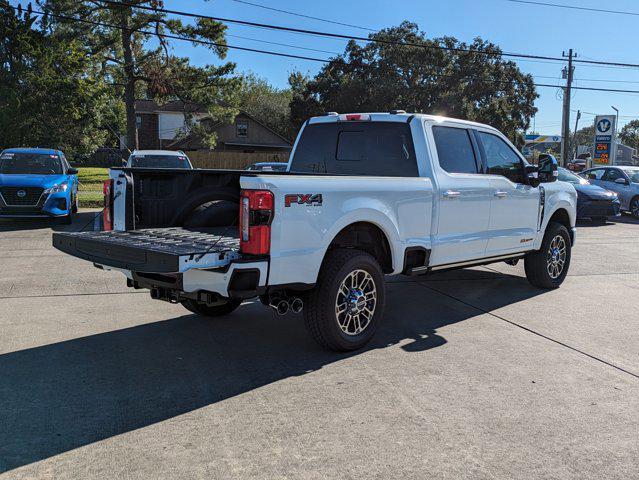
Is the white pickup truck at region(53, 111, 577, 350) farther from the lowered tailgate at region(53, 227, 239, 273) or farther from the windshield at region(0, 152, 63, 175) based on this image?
the windshield at region(0, 152, 63, 175)

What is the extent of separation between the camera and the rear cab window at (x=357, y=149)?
5.92 metres

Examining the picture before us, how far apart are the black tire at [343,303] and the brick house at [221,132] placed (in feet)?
153

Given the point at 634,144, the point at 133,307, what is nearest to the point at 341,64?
the point at 133,307

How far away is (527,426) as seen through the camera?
377 cm

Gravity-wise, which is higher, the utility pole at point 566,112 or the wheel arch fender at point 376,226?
the utility pole at point 566,112

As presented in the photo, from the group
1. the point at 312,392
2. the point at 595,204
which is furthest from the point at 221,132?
the point at 312,392

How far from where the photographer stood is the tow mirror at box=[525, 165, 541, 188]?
7203mm

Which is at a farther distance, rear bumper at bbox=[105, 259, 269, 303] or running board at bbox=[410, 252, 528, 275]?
running board at bbox=[410, 252, 528, 275]

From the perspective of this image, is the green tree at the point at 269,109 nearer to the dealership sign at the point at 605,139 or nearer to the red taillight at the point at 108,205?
the dealership sign at the point at 605,139

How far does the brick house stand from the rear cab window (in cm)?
4477

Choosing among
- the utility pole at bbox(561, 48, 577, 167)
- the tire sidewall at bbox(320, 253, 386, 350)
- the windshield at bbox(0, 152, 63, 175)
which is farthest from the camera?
the utility pole at bbox(561, 48, 577, 167)

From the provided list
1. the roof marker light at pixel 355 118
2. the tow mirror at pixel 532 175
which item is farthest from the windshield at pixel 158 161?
the tow mirror at pixel 532 175

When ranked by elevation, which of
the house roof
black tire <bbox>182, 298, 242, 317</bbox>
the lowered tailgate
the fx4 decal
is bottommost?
black tire <bbox>182, 298, 242, 317</bbox>

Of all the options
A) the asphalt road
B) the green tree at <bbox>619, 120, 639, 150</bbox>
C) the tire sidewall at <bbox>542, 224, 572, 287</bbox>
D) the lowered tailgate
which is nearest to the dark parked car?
the tire sidewall at <bbox>542, 224, 572, 287</bbox>
